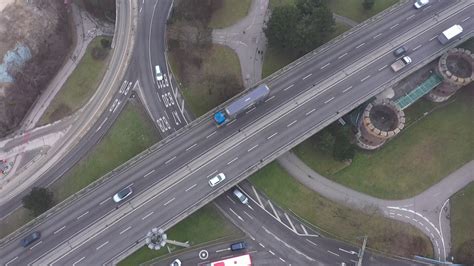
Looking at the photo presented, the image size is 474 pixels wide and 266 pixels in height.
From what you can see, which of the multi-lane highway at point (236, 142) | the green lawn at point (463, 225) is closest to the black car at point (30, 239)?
the multi-lane highway at point (236, 142)

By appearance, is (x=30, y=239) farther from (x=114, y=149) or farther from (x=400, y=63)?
(x=400, y=63)

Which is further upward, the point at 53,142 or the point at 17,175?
the point at 53,142

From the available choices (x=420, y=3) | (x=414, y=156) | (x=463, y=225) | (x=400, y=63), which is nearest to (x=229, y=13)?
(x=400, y=63)

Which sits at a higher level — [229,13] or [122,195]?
[229,13]

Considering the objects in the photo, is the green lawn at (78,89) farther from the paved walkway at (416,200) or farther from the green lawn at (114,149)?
the paved walkway at (416,200)

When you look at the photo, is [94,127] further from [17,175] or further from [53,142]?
[17,175]

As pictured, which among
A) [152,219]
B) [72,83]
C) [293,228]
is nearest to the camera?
[152,219]

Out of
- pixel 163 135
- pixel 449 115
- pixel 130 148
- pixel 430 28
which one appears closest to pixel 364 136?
pixel 449 115
